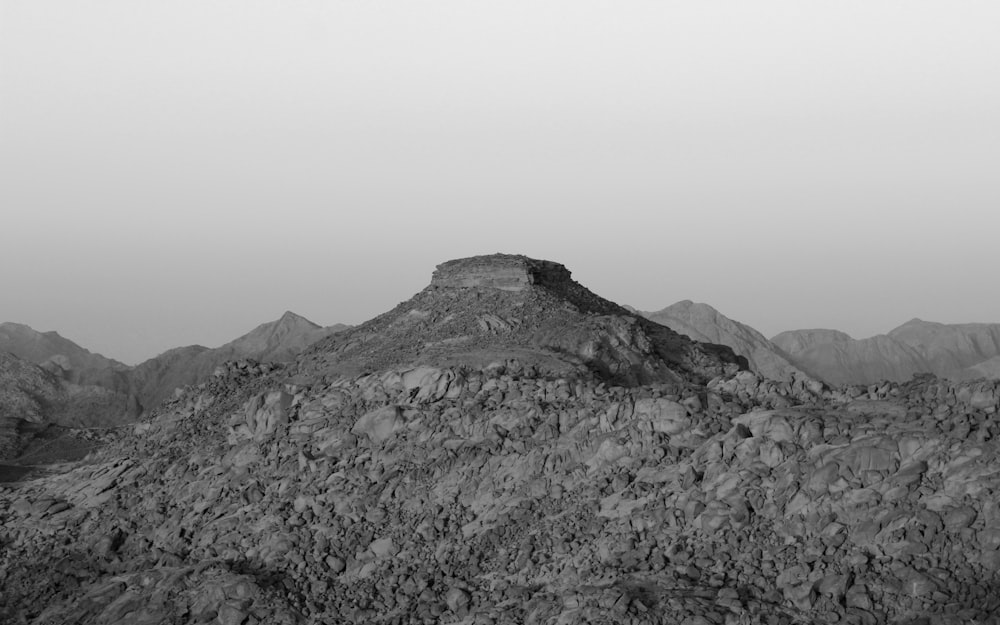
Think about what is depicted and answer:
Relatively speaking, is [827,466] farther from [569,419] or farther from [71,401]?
[71,401]

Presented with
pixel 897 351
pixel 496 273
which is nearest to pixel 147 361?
pixel 496 273

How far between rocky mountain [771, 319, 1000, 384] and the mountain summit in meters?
49.0

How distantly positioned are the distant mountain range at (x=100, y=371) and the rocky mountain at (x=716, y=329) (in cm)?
2218

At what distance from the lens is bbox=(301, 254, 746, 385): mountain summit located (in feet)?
78.4

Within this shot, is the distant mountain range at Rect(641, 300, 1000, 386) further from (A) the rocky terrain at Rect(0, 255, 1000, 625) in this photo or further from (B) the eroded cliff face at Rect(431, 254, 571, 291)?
(A) the rocky terrain at Rect(0, 255, 1000, 625)

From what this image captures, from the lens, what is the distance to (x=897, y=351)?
7725cm

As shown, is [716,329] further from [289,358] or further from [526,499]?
[526,499]

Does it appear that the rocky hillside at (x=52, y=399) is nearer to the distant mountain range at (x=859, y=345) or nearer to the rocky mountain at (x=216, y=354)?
the rocky mountain at (x=216, y=354)

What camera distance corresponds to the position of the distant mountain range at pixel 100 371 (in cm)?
5841

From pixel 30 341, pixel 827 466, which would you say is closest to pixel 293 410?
pixel 827 466

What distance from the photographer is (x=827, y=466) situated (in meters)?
15.6

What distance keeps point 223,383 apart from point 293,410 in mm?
5418

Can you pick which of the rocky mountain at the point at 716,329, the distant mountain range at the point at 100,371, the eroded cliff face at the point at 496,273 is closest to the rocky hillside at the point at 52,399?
the distant mountain range at the point at 100,371

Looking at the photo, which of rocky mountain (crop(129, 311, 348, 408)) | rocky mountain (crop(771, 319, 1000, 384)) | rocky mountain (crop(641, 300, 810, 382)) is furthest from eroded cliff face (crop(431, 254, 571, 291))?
rocky mountain (crop(771, 319, 1000, 384))
